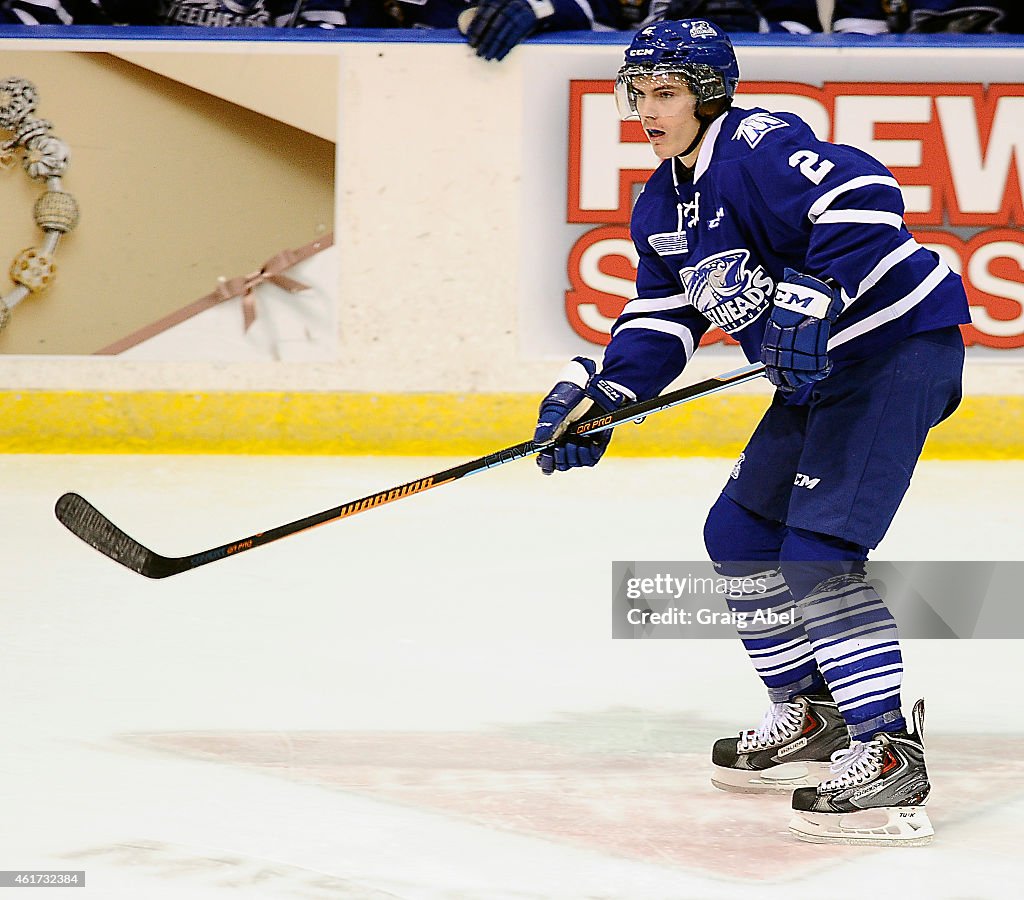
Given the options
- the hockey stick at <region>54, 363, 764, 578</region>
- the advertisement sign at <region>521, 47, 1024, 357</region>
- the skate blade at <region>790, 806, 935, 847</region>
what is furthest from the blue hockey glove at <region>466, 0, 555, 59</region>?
the skate blade at <region>790, 806, 935, 847</region>

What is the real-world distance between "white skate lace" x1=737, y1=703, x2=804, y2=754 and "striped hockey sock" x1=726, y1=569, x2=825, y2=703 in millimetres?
32

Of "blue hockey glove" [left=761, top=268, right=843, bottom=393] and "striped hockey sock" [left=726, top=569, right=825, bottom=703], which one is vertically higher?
"blue hockey glove" [left=761, top=268, right=843, bottom=393]

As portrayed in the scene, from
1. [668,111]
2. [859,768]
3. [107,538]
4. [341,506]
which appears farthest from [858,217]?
[107,538]

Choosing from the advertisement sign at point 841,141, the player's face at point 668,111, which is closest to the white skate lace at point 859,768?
the player's face at point 668,111

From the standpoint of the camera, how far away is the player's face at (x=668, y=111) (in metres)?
2.01

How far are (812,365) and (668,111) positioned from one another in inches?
15.8

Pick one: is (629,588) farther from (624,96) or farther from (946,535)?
(624,96)

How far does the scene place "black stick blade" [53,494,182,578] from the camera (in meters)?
2.52

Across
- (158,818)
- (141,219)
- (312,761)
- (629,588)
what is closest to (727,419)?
(629,588)

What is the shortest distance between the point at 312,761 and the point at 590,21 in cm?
335

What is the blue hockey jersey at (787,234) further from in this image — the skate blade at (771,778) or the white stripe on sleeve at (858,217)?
the skate blade at (771,778)

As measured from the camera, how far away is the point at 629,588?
11.0 ft

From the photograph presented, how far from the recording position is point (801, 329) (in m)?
1.83

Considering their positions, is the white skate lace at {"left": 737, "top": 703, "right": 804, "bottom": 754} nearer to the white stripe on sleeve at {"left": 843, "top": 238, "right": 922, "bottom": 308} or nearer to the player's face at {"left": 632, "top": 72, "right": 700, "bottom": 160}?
the white stripe on sleeve at {"left": 843, "top": 238, "right": 922, "bottom": 308}
